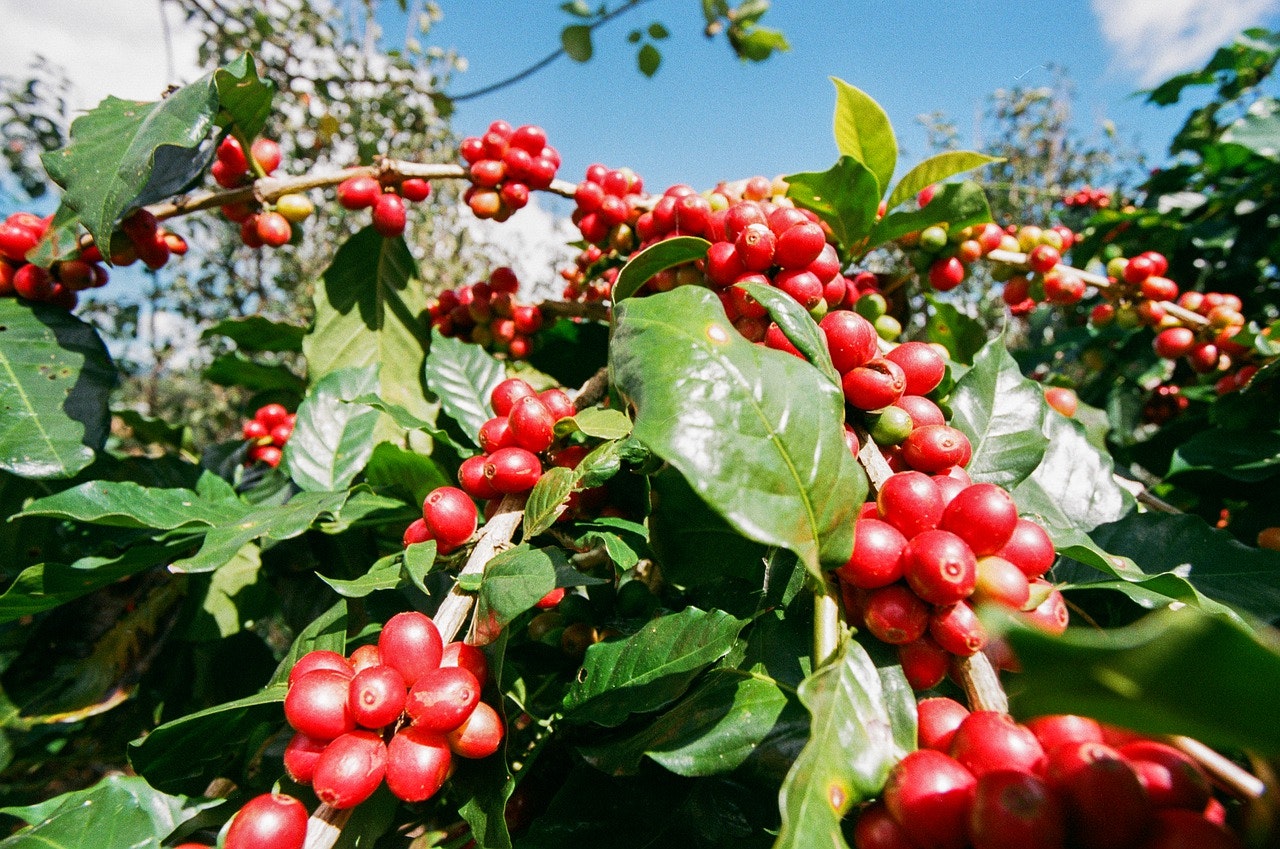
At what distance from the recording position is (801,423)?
2.09ft

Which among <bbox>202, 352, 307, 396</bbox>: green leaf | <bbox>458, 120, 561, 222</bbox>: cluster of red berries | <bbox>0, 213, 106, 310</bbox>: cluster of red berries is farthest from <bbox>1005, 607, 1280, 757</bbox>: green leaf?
<bbox>202, 352, 307, 396</bbox>: green leaf

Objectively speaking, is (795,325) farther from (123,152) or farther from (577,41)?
(577,41)

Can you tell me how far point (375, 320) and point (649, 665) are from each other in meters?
1.47

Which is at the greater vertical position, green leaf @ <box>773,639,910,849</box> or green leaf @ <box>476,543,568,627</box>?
green leaf @ <box>773,639,910,849</box>

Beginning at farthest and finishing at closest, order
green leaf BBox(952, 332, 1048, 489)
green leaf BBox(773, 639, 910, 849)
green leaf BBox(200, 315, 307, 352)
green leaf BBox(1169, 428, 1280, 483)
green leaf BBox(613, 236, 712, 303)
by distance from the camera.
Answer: green leaf BBox(200, 315, 307, 352) < green leaf BBox(1169, 428, 1280, 483) < green leaf BBox(613, 236, 712, 303) < green leaf BBox(952, 332, 1048, 489) < green leaf BBox(773, 639, 910, 849)

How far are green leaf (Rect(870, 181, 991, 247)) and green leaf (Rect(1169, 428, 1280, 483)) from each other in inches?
30.2

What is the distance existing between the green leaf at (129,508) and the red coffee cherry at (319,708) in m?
0.59

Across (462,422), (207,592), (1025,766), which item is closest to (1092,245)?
(462,422)

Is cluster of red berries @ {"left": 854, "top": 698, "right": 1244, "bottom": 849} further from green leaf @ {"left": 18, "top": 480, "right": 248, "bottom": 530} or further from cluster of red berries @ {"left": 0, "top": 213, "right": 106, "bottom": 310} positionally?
cluster of red berries @ {"left": 0, "top": 213, "right": 106, "bottom": 310}

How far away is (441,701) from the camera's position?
68cm

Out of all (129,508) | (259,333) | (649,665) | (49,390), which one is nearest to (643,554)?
(649,665)

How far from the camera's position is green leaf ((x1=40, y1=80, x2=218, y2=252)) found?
1101 millimetres

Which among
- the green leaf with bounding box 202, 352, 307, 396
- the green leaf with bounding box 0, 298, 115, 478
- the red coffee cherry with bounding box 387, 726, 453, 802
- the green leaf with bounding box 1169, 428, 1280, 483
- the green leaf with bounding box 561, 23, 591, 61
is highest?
the green leaf with bounding box 561, 23, 591, 61

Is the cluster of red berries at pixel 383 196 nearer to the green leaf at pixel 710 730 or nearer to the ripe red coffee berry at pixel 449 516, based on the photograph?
the ripe red coffee berry at pixel 449 516
